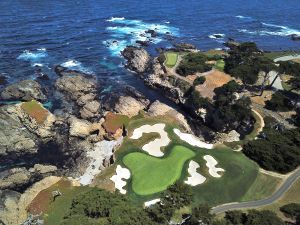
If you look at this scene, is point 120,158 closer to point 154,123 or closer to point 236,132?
point 154,123

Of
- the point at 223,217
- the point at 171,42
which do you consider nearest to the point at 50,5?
the point at 171,42

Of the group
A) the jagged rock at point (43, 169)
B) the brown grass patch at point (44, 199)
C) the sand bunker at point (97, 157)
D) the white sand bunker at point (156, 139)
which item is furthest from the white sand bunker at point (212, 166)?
the jagged rock at point (43, 169)

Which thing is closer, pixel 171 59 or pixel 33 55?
pixel 171 59

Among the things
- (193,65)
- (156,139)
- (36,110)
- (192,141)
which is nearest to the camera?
(192,141)

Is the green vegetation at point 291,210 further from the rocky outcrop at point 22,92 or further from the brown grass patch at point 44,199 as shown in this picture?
the rocky outcrop at point 22,92

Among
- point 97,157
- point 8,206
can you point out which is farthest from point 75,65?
point 8,206

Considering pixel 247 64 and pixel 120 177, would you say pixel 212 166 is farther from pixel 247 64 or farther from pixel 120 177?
pixel 247 64
